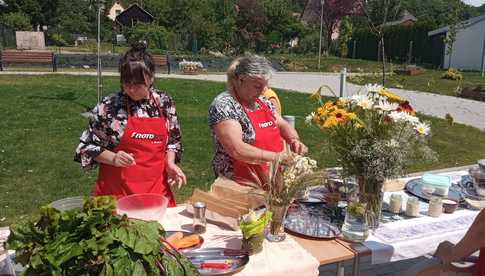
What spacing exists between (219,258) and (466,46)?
98.7ft

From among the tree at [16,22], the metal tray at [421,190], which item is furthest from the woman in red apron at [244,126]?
the tree at [16,22]

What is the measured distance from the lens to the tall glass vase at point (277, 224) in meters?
1.87

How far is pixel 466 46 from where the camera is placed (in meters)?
27.6

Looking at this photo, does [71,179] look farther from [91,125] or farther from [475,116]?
[475,116]

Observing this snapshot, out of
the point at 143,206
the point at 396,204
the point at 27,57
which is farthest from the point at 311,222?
the point at 27,57

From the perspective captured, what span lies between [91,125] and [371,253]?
1584 mm

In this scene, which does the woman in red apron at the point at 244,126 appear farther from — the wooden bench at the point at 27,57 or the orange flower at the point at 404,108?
the wooden bench at the point at 27,57

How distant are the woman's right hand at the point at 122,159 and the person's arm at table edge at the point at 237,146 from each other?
521 millimetres

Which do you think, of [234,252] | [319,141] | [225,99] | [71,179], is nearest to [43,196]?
[71,179]

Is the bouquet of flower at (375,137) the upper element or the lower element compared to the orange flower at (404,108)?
A: lower

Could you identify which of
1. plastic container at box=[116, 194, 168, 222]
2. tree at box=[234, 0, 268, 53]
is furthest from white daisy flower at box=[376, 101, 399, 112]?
tree at box=[234, 0, 268, 53]

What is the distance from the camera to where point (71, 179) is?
5.13m

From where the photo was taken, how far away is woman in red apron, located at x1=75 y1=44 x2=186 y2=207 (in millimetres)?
2332

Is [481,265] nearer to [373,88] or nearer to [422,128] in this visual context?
[422,128]
